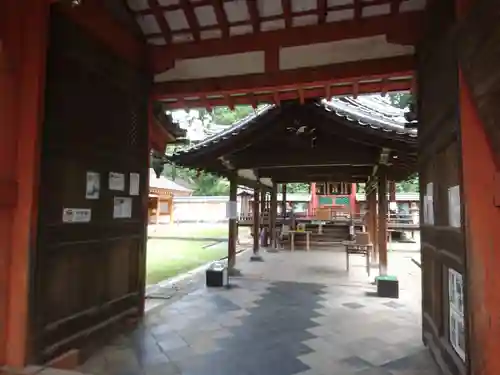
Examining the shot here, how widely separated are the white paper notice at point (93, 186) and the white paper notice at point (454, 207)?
3345 millimetres

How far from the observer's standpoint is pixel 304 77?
4.64 m

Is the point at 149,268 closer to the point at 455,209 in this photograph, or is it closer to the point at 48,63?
the point at 48,63

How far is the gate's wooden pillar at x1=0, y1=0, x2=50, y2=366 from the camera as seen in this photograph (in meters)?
3.11

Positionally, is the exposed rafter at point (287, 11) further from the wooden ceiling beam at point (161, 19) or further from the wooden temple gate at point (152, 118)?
the wooden ceiling beam at point (161, 19)

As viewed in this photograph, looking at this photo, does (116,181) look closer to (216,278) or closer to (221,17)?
(221,17)

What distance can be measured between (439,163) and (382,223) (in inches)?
203

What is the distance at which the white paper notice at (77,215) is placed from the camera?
11.7 feet

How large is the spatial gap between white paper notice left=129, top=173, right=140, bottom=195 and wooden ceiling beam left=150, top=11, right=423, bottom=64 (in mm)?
1553

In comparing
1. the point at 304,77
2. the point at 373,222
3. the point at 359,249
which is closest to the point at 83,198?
the point at 304,77

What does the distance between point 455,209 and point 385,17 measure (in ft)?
7.92

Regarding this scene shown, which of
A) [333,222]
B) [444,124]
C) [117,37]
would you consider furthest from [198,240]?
[444,124]

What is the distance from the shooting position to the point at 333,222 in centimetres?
1602

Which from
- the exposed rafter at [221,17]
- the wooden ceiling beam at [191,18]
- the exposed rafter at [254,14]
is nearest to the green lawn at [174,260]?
the wooden ceiling beam at [191,18]

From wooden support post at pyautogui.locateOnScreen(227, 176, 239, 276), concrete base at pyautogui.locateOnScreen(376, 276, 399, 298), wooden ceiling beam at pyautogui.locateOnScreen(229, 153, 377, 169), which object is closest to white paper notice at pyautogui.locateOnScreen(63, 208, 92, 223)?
wooden ceiling beam at pyautogui.locateOnScreen(229, 153, 377, 169)
